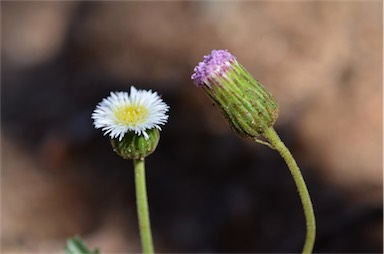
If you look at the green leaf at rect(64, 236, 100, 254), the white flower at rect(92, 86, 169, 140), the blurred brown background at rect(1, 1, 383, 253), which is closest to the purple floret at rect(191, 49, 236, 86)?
the white flower at rect(92, 86, 169, 140)

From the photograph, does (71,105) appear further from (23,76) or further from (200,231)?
(200,231)

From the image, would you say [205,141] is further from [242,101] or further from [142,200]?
[242,101]

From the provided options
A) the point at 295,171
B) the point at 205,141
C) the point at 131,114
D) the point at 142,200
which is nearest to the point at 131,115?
the point at 131,114

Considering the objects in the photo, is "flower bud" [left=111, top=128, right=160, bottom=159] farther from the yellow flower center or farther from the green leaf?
the green leaf

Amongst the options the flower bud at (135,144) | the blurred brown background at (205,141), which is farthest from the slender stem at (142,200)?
A: the blurred brown background at (205,141)

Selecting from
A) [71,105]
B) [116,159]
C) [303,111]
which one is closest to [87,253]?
[303,111]

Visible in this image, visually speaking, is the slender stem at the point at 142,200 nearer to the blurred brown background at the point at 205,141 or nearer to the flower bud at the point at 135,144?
the flower bud at the point at 135,144

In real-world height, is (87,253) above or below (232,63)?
below
